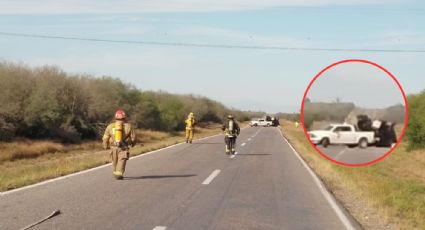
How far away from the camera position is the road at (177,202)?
8.00m

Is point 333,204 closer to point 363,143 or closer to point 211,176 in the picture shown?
point 211,176

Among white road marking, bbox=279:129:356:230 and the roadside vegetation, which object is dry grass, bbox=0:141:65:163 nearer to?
the roadside vegetation

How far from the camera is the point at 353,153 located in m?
3.49

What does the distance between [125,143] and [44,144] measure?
72.6ft

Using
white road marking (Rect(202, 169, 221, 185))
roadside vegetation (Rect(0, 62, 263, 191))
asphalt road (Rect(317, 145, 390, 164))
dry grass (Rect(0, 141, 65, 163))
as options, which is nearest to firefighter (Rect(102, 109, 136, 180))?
white road marking (Rect(202, 169, 221, 185))

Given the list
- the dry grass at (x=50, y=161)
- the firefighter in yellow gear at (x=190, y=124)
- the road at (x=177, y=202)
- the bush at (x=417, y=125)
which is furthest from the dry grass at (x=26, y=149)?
the bush at (x=417, y=125)

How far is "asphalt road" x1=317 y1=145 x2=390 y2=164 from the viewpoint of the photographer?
11.2 feet

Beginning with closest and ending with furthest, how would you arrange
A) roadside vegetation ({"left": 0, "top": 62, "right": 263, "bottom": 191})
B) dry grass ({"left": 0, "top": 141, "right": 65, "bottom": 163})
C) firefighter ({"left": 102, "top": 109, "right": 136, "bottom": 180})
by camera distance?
firefighter ({"left": 102, "top": 109, "right": 136, "bottom": 180}) < dry grass ({"left": 0, "top": 141, "right": 65, "bottom": 163}) < roadside vegetation ({"left": 0, "top": 62, "right": 263, "bottom": 191})

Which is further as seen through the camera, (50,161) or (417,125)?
(417,125)

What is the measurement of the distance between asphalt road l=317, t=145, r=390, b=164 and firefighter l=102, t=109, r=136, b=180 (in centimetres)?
1029

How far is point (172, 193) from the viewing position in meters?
11.1

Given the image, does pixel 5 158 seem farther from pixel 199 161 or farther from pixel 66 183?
pixel 66 183

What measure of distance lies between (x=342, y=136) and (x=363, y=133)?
0.46ft

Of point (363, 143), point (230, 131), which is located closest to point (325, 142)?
point (363, 143)
